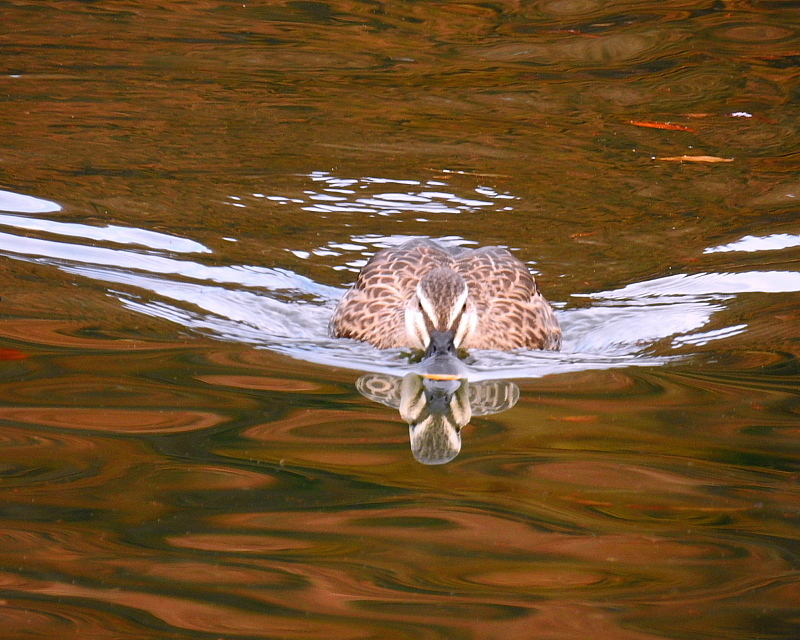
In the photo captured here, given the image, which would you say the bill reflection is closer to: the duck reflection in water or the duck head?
the duck reflection in water

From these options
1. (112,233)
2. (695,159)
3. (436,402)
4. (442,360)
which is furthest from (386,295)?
A: (695,159)

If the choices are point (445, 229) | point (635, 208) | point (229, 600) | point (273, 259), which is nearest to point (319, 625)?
point (229, 600)

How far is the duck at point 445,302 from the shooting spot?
6824 mm

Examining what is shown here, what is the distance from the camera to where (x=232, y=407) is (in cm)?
541

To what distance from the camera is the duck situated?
682 centimetres

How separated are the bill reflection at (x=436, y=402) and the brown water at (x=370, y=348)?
10 cm

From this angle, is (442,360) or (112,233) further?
(112,233)

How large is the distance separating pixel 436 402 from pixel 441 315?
80 cm

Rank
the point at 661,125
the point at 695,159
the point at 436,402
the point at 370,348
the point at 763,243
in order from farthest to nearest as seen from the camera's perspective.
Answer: the point at 661,125, the point at 695,159, the point at 763,243, the point at 370,348, the point at 436,402

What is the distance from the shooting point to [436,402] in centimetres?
598

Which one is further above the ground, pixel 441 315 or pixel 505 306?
pixel 441 315

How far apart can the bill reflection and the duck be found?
0.42 meters

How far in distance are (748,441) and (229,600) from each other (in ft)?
8.46

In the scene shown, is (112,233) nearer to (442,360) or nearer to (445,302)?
(445,302)
